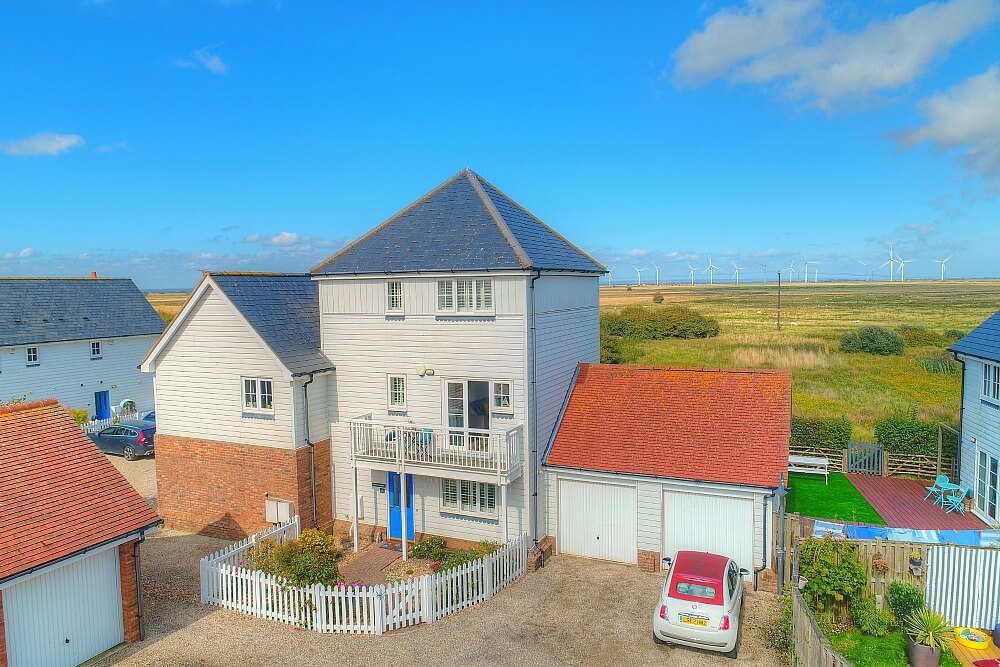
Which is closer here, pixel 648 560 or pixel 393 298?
pixel 648 560

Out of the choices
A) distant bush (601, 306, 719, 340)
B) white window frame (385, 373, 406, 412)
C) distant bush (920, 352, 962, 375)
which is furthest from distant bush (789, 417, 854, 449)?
distant bush (601, 306, 719, 340)

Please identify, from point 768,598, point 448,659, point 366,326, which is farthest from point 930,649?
point 366,326

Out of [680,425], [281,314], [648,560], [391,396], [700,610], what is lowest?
[648,560]

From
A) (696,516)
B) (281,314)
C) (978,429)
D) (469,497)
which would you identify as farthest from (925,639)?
(281,314)

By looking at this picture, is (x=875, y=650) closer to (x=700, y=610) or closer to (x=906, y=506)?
(x=700, y=610)

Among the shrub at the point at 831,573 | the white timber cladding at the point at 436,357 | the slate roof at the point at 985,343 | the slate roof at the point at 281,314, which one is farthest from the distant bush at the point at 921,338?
the slate roof at the point at 281,314

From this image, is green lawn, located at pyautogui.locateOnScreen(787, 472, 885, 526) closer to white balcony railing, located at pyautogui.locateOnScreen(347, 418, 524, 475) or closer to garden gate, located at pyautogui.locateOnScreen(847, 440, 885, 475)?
garden gate, located at pyautogui.locateOnScreen(847, 440, 885, 475)
